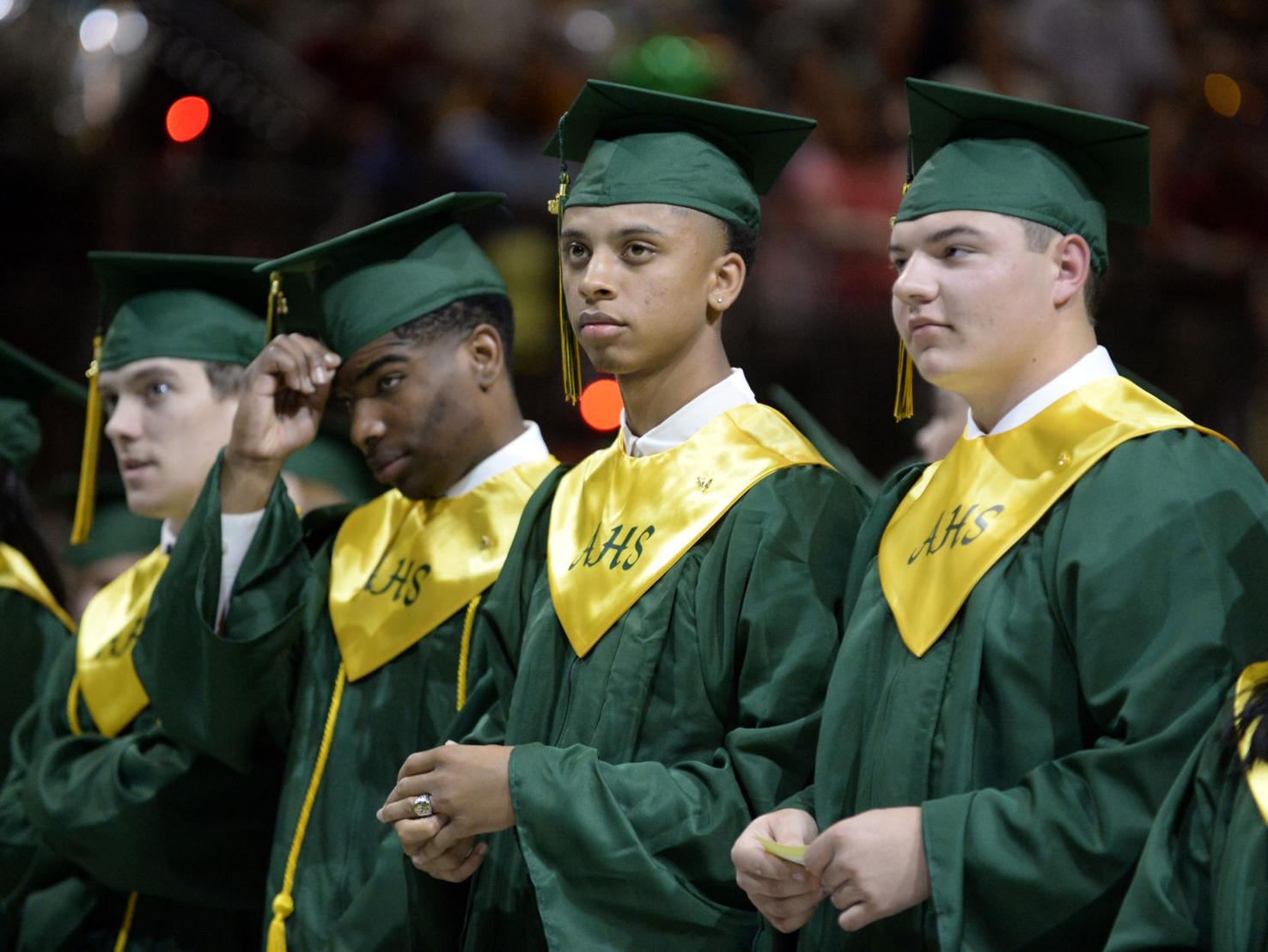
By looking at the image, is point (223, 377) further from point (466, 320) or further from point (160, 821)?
point (160, 821)

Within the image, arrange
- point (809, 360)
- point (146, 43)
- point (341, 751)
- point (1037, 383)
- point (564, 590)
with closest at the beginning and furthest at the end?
point (1037, 383), point (564, 590), point (341, 751), point (809, 360), point (146, 43)

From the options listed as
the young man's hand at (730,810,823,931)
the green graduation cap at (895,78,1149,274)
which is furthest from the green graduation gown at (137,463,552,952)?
the green graduation cap at (895,78,1149,274)

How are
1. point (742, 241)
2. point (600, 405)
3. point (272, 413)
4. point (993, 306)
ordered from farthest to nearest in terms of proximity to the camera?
point (600, 405) → point (272, 413) → point (742, 241) → point (993, 306)

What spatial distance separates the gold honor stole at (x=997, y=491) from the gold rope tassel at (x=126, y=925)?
1826mm

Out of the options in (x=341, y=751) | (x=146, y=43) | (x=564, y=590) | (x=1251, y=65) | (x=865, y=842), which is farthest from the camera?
(x=146, y=43)

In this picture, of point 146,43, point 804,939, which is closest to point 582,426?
point 146,43

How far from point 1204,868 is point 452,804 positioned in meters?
0.96

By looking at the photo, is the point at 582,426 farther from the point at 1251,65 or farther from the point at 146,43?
the point at 1251,65

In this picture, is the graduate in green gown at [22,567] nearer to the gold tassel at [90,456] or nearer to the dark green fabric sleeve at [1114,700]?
the gold tassel at [90,456]

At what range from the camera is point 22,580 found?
3734 mm

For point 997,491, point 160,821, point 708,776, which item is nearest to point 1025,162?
point 997,491

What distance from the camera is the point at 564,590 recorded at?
2.45 m

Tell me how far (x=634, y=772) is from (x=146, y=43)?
510 cm

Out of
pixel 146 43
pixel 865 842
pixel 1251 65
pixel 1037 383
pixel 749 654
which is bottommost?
pixel 865 842
